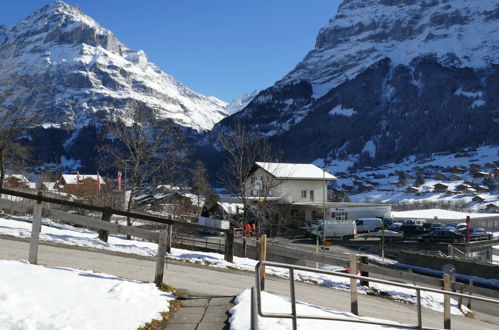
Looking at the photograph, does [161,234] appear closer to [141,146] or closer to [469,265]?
[141,146]

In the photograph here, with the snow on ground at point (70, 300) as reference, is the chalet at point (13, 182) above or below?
above

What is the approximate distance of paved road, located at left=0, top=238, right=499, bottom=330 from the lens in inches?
389

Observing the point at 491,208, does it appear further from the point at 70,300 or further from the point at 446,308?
the point at 70,300

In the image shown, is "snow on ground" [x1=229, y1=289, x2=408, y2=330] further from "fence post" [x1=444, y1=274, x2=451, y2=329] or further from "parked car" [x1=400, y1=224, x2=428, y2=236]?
"parked car" [x1=400, y1=224, x2=428, y2=236]

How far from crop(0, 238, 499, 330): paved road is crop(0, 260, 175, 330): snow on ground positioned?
5.53ft

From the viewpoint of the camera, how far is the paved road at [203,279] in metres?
9.89

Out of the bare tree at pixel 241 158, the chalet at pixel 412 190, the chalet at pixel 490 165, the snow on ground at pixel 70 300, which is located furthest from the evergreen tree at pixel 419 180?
the snow on ground at pixel 70 300

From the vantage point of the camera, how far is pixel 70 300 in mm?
6398

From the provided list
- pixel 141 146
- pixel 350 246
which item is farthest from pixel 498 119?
pixel 141 146

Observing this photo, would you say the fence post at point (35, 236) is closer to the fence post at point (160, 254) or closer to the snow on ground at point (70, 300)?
the snow on ground at point (70, 300)

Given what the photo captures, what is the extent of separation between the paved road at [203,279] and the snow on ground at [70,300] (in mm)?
1686

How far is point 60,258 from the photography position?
10.9 metres

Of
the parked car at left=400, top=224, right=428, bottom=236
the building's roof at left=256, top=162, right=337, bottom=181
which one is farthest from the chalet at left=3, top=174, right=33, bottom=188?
the parked car at left=400, top=224, right=428, bottom=236

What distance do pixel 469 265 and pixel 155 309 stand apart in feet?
100
